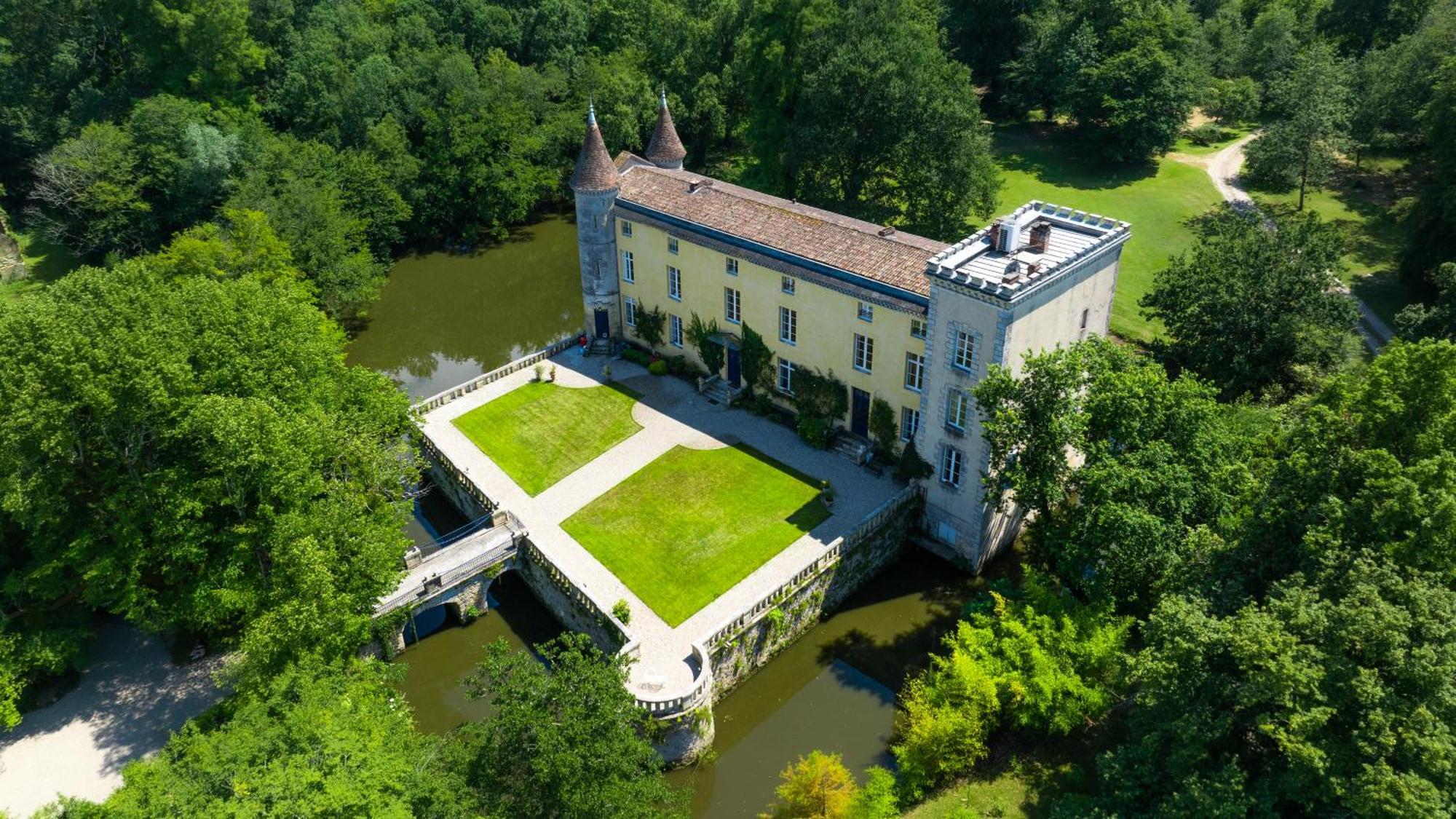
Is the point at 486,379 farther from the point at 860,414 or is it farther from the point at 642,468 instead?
the point at 860,414

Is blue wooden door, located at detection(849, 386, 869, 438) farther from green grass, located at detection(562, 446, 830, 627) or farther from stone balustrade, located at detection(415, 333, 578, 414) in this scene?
stone balustrade, located at detection(415, 333, 578, 414)

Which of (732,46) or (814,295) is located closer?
(814,295)

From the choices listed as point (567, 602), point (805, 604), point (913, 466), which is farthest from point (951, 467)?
point (567, 602)

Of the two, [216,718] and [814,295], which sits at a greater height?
[814,295]

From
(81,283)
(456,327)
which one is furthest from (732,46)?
(81,283)

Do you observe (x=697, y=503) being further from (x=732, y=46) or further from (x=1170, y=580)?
(x=732, y=46)

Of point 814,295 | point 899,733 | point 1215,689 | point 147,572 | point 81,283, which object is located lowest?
point 899,733

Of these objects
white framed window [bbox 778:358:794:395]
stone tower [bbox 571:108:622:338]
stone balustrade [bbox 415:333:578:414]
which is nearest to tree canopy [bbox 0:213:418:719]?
stone balustrade [bbox 415:333:578:414]

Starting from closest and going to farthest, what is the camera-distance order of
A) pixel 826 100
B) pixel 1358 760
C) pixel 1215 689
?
pixel 1358 760 → pixel 1215 689 → pixel 826 100

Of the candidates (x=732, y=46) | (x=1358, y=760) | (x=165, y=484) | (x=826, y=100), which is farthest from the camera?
(x=732, y=46)
